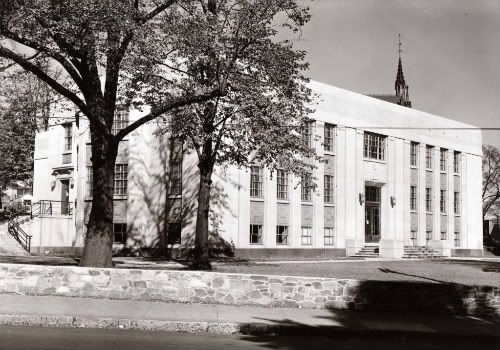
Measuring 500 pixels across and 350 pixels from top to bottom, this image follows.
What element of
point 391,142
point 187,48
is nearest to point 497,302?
point 187,48

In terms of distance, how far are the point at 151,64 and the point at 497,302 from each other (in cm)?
1102

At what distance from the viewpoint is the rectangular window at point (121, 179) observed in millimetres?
34469

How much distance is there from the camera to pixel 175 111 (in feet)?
70.3

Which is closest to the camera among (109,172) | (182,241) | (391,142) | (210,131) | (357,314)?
(357,314)

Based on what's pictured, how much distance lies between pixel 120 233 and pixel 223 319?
23477mm

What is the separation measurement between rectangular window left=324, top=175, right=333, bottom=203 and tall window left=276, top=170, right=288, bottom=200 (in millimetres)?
3287

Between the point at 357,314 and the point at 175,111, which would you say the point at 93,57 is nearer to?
the point at 175,111

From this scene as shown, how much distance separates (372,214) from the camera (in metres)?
40.8

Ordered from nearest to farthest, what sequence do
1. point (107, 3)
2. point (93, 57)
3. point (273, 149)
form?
point (107, 3) < point (93, 57) < point (273, 149)

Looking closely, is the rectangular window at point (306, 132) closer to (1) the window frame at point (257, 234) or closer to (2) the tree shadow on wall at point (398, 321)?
(1) the window frame at point (257, 234)

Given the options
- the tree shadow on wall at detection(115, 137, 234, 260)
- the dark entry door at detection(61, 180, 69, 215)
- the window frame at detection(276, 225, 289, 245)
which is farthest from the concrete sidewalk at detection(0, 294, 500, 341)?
the dark entry door at detection(61, 180, 69, 215)

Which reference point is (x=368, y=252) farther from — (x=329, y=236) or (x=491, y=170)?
(x=491, y=170)

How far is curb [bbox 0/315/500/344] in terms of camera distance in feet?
37.2

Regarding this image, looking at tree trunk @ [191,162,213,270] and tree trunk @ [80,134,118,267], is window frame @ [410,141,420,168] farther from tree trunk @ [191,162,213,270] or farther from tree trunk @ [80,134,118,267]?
tree trunk @ [80,134,118,267]
